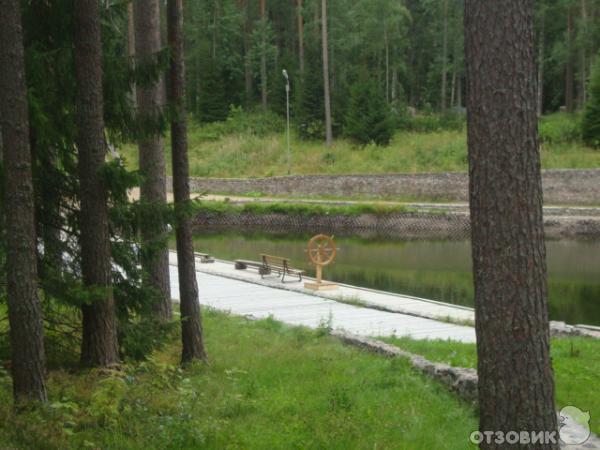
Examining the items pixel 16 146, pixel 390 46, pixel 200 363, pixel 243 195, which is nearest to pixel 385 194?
pixel 243 195

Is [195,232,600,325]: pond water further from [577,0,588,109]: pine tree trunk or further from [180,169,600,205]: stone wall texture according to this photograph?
[577,0,588,109]: pine tree trunk

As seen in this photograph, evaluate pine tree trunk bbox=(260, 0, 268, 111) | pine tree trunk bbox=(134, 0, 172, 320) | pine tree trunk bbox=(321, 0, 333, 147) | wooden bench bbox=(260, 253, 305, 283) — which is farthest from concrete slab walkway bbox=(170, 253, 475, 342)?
pine tree trunk bbox=(260, 0, 268, 111)

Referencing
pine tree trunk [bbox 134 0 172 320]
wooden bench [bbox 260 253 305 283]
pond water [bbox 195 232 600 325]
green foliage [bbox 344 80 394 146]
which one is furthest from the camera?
green foliage [bbox 344 80 394 146]

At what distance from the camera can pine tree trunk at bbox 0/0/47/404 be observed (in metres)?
6.16

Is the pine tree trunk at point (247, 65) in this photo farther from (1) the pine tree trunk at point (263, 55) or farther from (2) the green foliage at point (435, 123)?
(2) the green foliage at point (435, 123)

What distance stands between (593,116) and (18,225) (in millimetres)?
37770

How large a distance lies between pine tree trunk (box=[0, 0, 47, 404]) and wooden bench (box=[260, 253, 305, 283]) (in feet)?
45.5

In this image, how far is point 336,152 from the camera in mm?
46000

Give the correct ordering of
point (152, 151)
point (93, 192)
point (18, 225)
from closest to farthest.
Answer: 1. point (18, 225)
2. point (93, 192)
3. point (152, 151)

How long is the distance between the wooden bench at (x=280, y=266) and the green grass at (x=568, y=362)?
896cm

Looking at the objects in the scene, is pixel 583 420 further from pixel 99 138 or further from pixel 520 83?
pixel 99 138

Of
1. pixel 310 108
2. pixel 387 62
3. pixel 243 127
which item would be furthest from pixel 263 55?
pixel 387 62

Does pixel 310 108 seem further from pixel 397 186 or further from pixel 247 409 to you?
pixel 247 409

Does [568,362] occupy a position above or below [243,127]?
below
